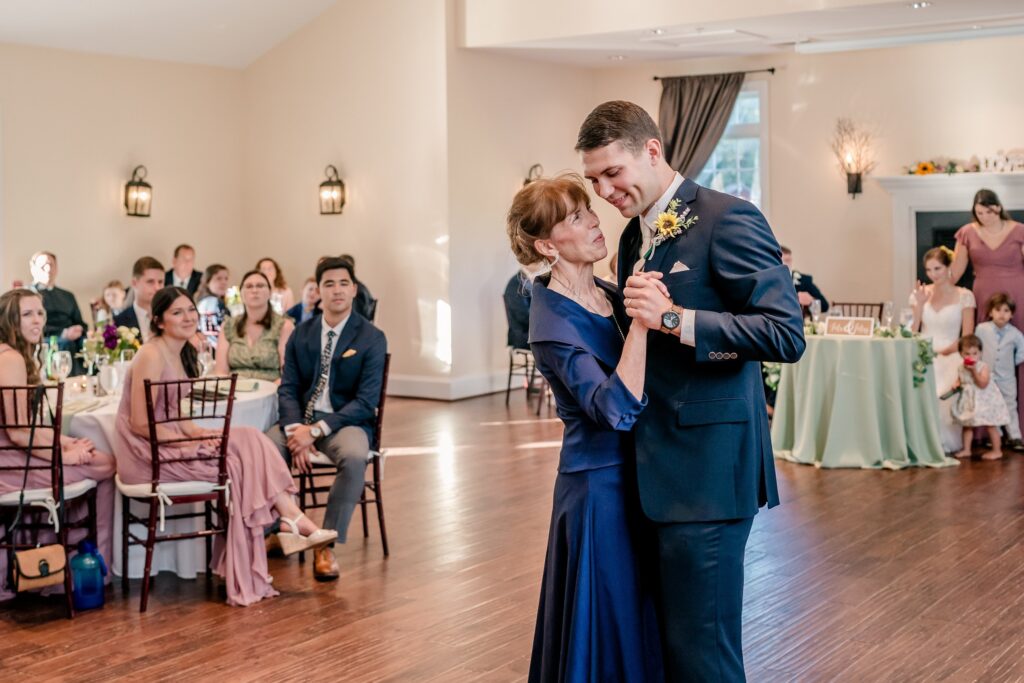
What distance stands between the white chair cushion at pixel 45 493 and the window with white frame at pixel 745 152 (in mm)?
8189

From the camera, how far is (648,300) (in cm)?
240

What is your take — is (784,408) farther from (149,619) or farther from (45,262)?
(45,262)

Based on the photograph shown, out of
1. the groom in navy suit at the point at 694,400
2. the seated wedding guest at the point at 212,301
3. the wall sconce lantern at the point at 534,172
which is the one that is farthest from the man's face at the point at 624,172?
the wall sconce lantern at the point at 534,172

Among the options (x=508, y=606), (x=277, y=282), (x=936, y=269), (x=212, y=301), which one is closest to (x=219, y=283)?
(x=212, y=301)

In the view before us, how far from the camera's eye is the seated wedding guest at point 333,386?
18.0 feet

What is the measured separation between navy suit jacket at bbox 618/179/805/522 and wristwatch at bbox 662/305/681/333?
67 millimetres

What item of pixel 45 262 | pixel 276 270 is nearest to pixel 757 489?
pixel 45 262

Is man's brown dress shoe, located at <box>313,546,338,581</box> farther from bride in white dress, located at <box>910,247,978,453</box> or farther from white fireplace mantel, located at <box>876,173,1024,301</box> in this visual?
white fireplace mantel, located at <box>876,173,1024,301</box>

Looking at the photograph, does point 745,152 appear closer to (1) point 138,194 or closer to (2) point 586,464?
(1) point 138,194

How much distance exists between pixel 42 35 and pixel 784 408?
6.92 meters

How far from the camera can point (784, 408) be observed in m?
8.05

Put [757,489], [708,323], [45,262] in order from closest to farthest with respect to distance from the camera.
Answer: [708,323], [757,489], [45,262]

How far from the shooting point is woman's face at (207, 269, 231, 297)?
9.84m

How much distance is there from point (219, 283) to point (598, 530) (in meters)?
7.69
